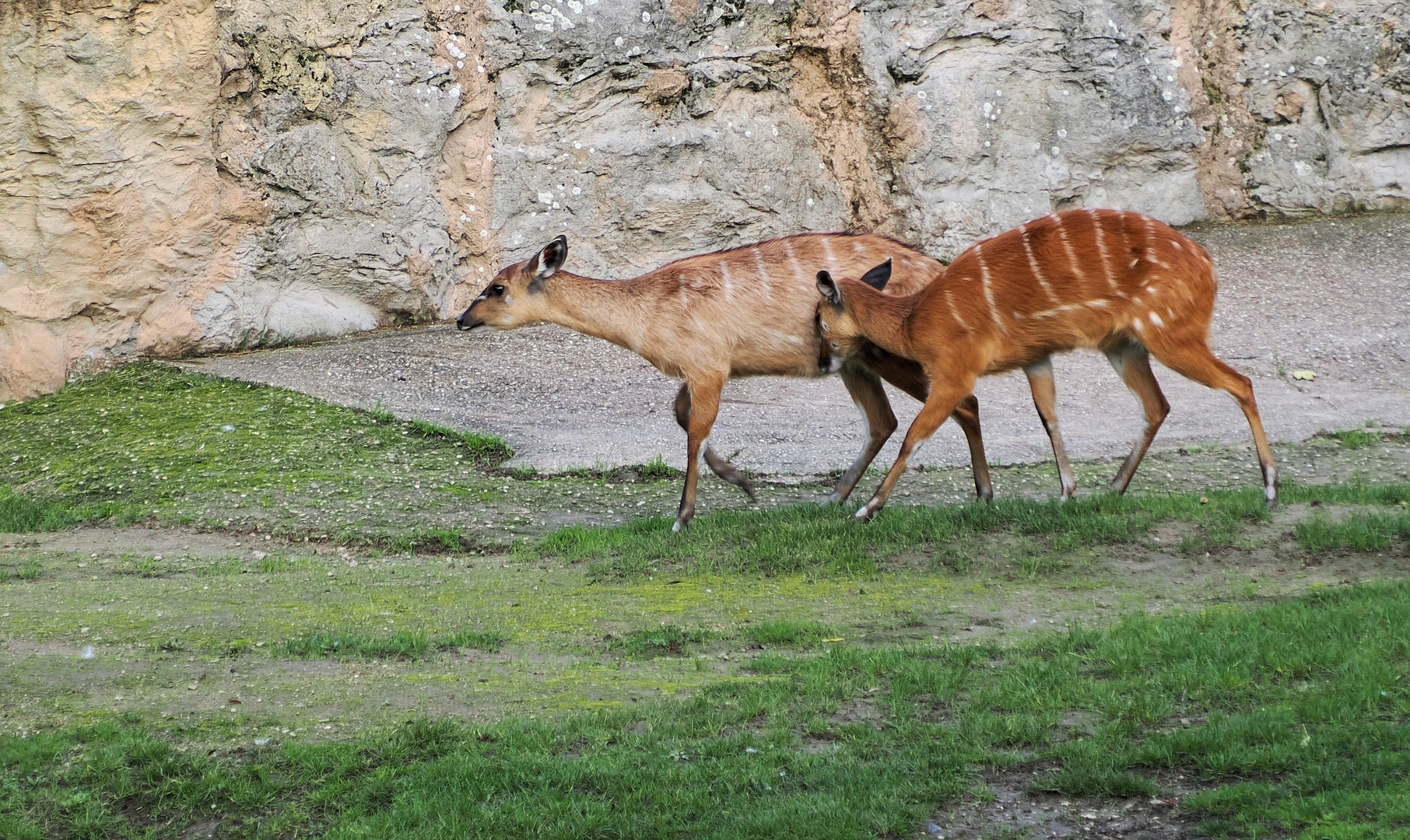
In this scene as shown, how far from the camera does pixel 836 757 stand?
4102 millimetres

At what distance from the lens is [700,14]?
13.8 metres

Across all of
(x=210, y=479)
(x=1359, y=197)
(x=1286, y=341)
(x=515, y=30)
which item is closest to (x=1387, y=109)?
(x=1359, y=197)

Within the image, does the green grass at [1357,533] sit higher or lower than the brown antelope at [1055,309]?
lower

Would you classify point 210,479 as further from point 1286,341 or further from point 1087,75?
point 1087,75

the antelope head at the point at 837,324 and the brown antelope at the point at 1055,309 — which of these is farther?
the antelope head at the point at 837,324

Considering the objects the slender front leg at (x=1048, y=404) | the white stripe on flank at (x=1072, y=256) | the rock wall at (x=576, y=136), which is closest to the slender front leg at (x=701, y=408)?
the slender front leg at (x=1048, y=404)

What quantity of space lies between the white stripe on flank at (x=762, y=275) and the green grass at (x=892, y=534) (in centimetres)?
138

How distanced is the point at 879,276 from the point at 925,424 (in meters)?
1.21

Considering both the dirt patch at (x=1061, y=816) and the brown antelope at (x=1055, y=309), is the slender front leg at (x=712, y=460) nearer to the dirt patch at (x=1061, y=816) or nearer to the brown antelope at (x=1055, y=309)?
the brown antelope at (x=1055, y=309)

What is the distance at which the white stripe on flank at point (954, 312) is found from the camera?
7.07 m

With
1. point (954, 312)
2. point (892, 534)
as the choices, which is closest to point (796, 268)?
point (954, 312)

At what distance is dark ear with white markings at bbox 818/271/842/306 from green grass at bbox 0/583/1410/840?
303 centimetres

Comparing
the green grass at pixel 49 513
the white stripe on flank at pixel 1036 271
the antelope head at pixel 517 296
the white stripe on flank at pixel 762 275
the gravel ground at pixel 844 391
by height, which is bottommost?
the green grass at pixel 49 513

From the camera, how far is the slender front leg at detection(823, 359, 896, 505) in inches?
316
